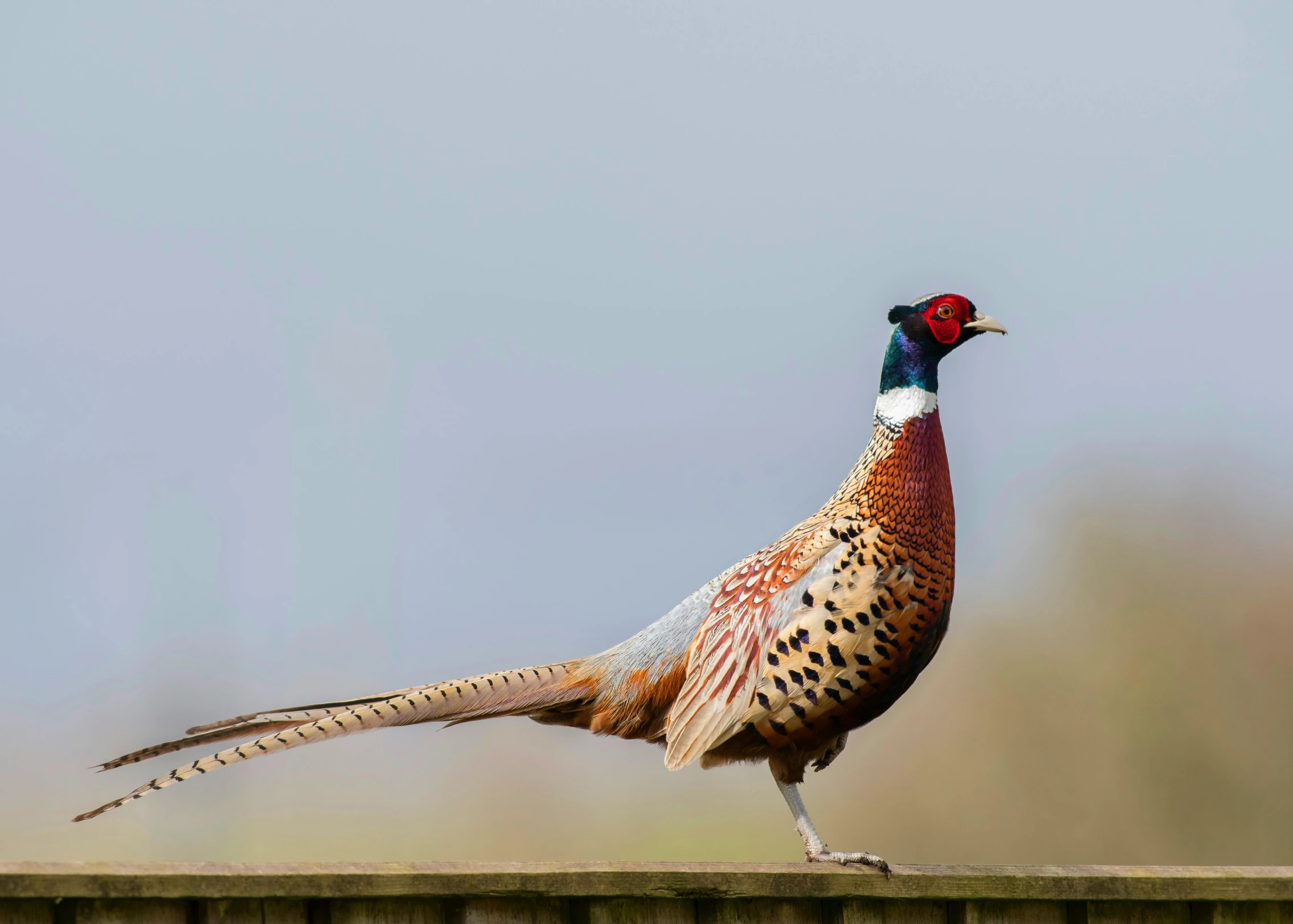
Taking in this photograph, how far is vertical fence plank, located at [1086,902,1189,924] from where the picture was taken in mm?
3764

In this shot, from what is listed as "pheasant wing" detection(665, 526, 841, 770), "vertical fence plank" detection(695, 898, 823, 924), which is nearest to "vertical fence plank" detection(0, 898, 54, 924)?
"vertical fence plank" detection(695, 898, 823, 924)

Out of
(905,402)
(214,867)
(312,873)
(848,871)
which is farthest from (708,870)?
(905,402)

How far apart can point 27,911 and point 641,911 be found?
1.46m

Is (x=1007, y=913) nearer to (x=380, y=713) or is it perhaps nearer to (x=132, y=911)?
(x=380, y=713)

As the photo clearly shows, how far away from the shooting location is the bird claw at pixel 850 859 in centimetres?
369

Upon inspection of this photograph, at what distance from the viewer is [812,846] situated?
13.4 feet

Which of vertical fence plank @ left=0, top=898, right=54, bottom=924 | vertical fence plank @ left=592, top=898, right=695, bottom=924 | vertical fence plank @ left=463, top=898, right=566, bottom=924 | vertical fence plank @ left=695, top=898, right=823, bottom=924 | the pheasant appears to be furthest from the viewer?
the pheasant

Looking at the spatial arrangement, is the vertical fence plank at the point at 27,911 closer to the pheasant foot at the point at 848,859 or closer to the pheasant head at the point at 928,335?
the pheasant foot at the point at 848,859

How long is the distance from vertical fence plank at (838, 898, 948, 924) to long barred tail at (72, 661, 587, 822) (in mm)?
1190

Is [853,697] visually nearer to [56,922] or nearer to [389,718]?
[389,718]

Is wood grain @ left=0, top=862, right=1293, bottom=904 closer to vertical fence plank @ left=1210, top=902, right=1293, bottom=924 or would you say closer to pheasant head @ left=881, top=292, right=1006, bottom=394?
vertical fence plank @ left=1210, top=902, right=1293, bottom=924

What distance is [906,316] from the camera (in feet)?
15.0

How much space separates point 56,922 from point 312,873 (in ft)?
→ 1.75

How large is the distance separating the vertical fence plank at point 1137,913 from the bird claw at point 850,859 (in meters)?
0.63
